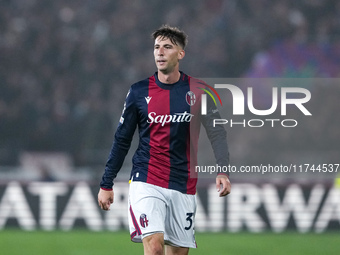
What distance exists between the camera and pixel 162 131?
5.14 m

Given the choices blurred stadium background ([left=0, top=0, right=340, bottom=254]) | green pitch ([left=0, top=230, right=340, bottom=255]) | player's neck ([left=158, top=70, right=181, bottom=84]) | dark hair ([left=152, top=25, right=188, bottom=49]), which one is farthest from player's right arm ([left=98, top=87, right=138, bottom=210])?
blurred stadium background ([left=0, top=0, right=340, bottom=254])

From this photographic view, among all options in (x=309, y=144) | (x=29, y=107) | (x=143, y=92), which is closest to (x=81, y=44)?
(x=29, y=107)

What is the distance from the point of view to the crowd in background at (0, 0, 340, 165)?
47.0ft

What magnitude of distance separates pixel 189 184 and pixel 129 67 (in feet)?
33.9

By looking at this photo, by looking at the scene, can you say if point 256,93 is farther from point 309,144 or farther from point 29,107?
point 29,107

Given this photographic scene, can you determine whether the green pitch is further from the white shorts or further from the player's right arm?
the player's right arm

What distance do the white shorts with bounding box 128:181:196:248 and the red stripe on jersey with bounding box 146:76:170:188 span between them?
0.24 feet

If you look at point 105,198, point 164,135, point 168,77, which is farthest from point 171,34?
point 105,198

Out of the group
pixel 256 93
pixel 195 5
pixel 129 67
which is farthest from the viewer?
pixel 195 5

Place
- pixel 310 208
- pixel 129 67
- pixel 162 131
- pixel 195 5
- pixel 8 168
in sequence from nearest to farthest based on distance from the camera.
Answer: pixel 162 131, pixel 310 208, pixel 8 168, pixel 129 67, pixel 195 5

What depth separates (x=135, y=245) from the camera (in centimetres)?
932

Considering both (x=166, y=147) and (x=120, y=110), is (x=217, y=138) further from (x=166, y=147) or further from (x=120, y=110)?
(x=120, y=110)

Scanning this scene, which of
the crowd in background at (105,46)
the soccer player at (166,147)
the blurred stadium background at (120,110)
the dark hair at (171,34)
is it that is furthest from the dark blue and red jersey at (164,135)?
the crowd in background at (105,46)

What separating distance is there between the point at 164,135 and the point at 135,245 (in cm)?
444
